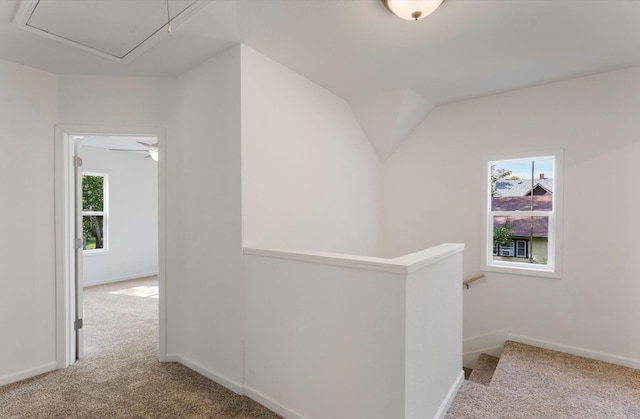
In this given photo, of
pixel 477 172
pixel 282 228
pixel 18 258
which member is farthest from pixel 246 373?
pixel 477 172

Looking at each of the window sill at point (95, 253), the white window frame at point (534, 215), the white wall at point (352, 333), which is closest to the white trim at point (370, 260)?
the white wall at point (352, 333)

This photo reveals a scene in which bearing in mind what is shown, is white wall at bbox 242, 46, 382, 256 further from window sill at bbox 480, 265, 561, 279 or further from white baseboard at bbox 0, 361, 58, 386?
white baseboard at bbox 0, 361, 58, 386

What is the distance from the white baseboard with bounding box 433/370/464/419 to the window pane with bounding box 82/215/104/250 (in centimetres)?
617

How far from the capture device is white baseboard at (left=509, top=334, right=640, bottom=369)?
9.09 feet

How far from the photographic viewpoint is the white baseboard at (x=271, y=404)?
6.71ft

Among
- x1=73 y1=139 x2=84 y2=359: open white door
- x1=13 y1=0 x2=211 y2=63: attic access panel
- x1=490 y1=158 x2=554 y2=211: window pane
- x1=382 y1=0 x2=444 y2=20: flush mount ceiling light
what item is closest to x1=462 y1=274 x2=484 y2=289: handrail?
x1=490 y1=158 x2=554 y2=211: window pane

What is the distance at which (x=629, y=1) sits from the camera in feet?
6.11

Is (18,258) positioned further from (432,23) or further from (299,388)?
(432,23)

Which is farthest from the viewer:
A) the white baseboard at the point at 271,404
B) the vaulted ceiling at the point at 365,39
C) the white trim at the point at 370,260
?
the white baseboard at the point at 271,404

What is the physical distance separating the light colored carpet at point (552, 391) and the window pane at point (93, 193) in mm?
6405

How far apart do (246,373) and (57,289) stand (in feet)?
6.11

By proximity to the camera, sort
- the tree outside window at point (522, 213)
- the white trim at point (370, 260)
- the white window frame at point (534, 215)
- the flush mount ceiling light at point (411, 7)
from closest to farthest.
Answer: the white trim at point (370, 260) < the flush mount ceiling light at point (411, 7) < the white window frame at point (534, 215) < the tree outside window at point (522, 213)

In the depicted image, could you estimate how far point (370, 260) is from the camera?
1.70m

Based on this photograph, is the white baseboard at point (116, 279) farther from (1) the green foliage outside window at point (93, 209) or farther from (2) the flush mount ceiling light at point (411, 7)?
(2) the flush mount ceiling light at point (411, 7)
